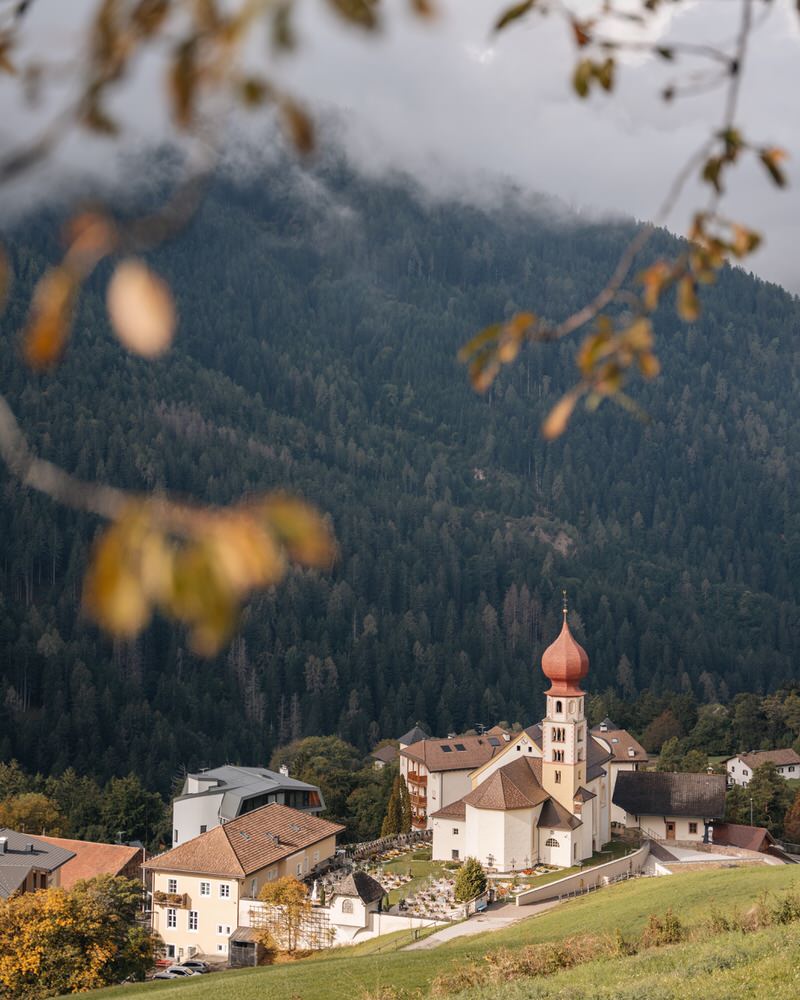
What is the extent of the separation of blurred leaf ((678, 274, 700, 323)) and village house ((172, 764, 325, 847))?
2130 inches

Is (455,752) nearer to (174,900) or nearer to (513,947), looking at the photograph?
(174,900)

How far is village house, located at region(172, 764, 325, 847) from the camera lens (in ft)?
187

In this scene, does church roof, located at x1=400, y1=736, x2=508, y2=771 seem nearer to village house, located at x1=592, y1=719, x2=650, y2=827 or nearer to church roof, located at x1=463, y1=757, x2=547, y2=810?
village house, located at x1=592, y1=719, x2=650, y2=827

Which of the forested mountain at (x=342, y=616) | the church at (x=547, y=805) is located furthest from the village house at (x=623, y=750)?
the forested mountain at (x=342, y=616)

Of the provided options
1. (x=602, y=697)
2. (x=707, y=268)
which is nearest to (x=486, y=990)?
(x=707, y=268)

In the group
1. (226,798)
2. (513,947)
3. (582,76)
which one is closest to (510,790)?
(226,798)

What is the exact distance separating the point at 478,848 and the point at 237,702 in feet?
267

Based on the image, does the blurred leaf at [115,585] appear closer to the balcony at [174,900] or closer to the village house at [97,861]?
the balcony at [174,900]

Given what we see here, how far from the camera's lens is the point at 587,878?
43594 millimetres

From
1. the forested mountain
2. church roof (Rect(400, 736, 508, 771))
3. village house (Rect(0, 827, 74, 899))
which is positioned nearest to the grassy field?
village house (Rect(0, 827, 74, 899))

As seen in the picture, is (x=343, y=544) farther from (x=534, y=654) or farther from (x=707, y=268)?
(x=707, y=268)

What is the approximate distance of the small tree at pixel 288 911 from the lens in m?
37.2

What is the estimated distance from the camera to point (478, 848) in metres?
48.4

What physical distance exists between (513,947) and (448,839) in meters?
22.9
